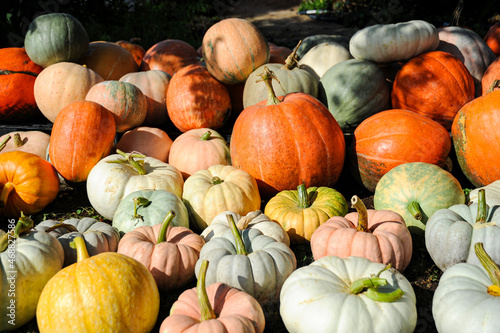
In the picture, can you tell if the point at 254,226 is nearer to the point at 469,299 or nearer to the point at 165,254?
the point at 165,254

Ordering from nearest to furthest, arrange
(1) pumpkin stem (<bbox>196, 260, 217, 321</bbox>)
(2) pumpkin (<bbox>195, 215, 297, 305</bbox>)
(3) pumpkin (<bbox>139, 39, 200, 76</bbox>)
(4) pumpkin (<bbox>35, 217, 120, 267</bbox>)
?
(1) pumpkin stem (<bbox>196, 260, 217, 321</bbox>) → (2) pumpkin (<bbox>195, 215, 297, 305</bbox>) → (4) pumpkin (<bbox>35, 217, 120, 267</bbox>) → (3) pumpkin (<bbox>139, 39, 200, 76</bbox>)

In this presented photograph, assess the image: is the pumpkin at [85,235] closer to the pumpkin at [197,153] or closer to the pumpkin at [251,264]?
the pumpkin at [251,264]

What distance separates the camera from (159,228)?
127 inches

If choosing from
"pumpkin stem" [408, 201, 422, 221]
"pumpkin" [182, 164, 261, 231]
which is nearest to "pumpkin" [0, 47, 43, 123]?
"pumpkin" [182, 164, 261, 231]

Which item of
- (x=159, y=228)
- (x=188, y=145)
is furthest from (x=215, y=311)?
(x=188, y=145)

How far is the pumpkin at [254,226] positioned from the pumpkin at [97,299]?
0.81 meters

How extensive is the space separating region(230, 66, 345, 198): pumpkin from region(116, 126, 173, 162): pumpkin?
1010mm

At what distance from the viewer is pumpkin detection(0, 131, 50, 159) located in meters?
4.70

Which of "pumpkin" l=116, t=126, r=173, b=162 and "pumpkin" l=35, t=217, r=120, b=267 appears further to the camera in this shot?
"pumpkin" l=116, t=126, r=173, b=162

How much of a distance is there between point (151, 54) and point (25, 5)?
2201mm

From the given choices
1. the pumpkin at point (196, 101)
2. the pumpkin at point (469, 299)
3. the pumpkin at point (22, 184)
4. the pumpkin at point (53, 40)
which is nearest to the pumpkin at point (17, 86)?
the pumpkin at point (53, 40)

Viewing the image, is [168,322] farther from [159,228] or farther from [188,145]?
[188,145]

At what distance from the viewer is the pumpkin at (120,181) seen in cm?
392

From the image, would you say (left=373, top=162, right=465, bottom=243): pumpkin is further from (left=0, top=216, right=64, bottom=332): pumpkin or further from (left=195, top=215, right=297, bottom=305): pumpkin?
(left=0, top=216, right=64, bottom=332): pumpkin
